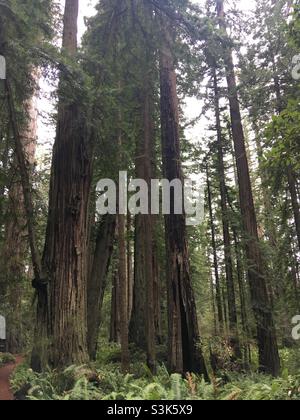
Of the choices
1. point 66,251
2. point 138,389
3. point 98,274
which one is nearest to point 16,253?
point 98,274

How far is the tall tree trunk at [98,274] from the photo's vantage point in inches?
415

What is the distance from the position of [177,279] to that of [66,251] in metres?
2.52

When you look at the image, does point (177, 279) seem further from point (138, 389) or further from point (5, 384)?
point (5, 384)

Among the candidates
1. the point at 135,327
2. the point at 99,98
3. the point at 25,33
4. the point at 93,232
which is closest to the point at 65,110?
the point at 99,98

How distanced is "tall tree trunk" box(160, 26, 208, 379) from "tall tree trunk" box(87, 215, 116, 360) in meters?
2.67

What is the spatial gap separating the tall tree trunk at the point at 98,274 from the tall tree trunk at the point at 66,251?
3.19 m

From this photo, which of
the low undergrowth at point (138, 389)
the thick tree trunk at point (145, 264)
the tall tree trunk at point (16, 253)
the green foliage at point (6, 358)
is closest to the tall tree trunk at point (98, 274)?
the thick tree trunk at point (145, 264)

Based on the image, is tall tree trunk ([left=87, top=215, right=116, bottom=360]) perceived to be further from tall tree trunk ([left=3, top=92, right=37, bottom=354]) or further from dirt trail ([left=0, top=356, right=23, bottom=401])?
dirt trail ([left=0, top=356, right=23, bottom=401])

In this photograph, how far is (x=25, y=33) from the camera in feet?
21.2

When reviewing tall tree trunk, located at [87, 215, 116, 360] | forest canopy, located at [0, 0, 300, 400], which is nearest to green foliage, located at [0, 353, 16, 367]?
forest canopy, located at [0, 0, 300, 400]

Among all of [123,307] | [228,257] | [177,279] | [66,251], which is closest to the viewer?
[66,251]

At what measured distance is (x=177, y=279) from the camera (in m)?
8.54

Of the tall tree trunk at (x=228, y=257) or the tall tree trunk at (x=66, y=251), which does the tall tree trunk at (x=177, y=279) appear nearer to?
the tall tree trunk at (x=66, y=251)
